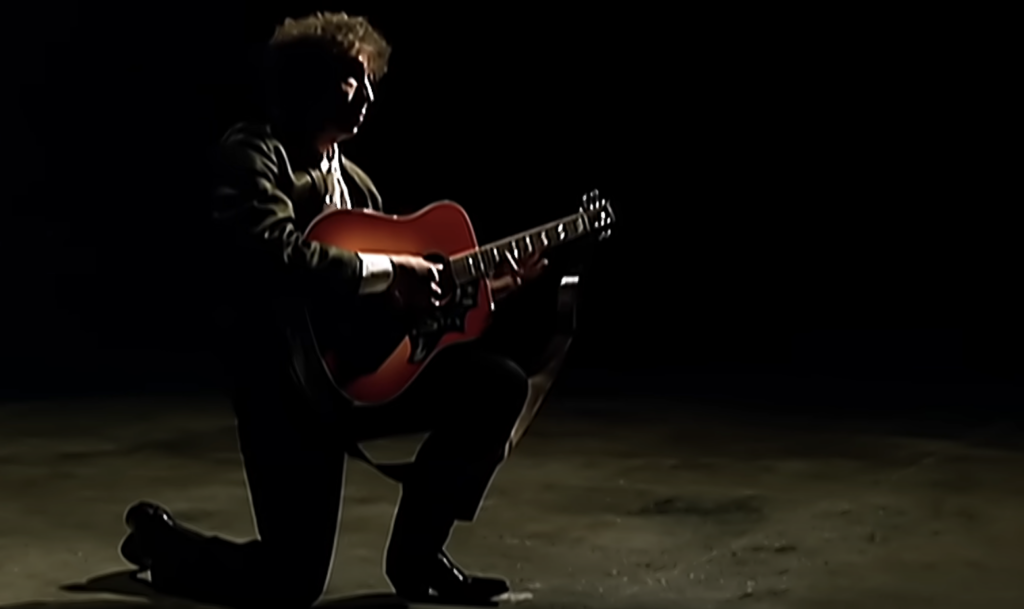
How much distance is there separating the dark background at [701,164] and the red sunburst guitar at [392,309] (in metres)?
3.46

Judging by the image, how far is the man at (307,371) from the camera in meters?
2.62

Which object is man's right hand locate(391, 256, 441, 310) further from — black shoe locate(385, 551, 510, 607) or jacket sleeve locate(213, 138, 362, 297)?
black shoe locate(385, 551, 510, 607)

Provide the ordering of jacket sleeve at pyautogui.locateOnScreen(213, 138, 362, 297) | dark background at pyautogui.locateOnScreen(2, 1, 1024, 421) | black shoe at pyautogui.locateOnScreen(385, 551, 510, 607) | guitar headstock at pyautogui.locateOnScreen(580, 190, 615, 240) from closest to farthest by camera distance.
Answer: jacket sleeve at pyautogui.locateOnScreen(213, 138, 362, 297), black shoe at pyautogui.locateOnScreen(385, 551, 510, 607), guitar headstock at pyautogui.locateOnScreen(580, 190, 615, 240), dark background at pyautogui.locateOnScreen(2, 1, 1024, 421)

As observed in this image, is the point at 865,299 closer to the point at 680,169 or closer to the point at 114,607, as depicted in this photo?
the point at 680,169

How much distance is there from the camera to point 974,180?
22.3 feet

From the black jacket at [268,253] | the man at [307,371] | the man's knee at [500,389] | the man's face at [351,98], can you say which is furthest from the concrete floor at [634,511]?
the man's face at [351,98]

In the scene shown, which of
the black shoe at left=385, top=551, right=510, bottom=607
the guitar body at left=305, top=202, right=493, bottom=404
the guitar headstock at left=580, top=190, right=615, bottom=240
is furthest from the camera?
the guitar headstock at left=580, top=190, right=615, bottom=240

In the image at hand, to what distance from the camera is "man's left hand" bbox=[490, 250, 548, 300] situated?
2854 millimetres

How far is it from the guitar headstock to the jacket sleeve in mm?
513

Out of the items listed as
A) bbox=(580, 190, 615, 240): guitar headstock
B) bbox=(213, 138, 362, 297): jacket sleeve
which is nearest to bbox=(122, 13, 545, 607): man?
bbox=(213, 138, 362, 297): jacket sleeve

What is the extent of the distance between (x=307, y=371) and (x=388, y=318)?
0.18m

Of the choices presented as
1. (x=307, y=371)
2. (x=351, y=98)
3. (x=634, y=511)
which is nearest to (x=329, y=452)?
(x=307, y=371)

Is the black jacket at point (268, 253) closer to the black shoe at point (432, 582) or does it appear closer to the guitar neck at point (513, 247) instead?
the guitar neck at point (513, 247)

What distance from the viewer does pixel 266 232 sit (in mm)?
2564
